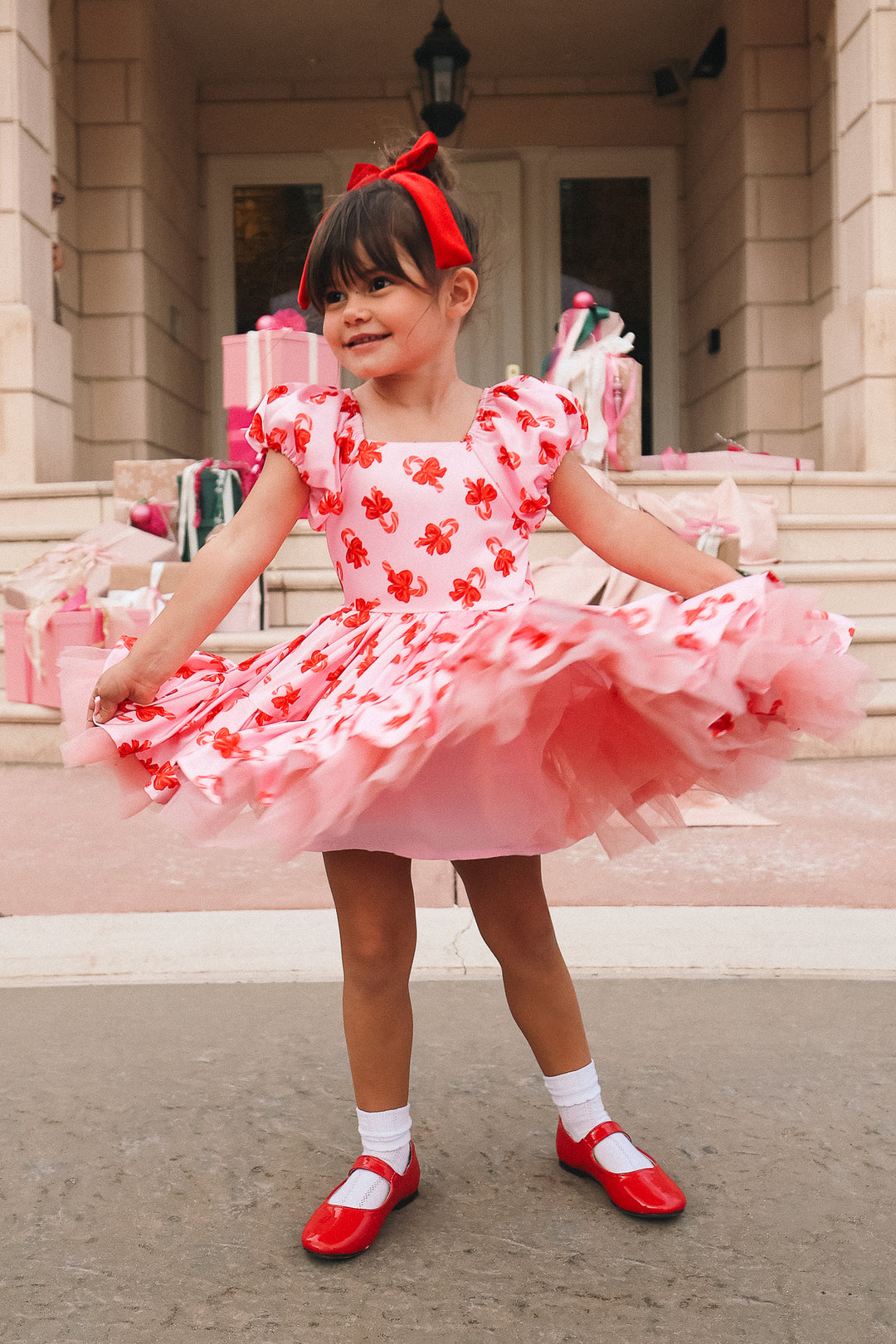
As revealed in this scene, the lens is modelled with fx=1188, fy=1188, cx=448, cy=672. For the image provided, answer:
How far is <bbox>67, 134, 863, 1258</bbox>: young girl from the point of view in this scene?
137 centimetres

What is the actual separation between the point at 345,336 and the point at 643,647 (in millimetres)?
660

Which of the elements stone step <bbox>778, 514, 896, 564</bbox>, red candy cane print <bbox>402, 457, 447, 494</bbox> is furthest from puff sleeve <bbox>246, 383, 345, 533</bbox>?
stone step <bbox>778, 514, 896, 564</bbox>

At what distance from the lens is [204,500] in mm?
5574

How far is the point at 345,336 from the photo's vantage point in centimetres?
168

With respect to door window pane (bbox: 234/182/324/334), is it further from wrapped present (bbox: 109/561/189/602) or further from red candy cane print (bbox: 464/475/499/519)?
red candy cane print (bbox: 464/475/499/519)

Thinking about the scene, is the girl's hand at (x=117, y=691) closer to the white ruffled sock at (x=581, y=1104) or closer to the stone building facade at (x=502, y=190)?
the white ruffled sock at (x=581, y=1104)

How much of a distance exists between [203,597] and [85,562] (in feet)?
13.9

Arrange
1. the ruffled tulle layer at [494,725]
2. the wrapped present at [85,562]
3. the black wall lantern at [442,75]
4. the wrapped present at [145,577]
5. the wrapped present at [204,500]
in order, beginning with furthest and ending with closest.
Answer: the black wall lantern at [442,75] < the wrapped present at [204,500] < the wrapped present at [85,562] < the wrapped present at [145,577] < the ruffled tulle layer at [494,725]

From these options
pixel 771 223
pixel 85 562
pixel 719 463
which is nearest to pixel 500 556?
pixel 85 562

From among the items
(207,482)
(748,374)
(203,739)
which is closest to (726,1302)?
(203,739)

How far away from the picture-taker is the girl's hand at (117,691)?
5.21 ft

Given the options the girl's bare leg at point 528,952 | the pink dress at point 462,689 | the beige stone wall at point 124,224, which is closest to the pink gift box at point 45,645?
the pink dress at point 462,689

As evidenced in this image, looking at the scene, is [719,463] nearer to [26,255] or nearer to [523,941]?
[26,255]

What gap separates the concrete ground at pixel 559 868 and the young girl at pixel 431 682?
1419mm
